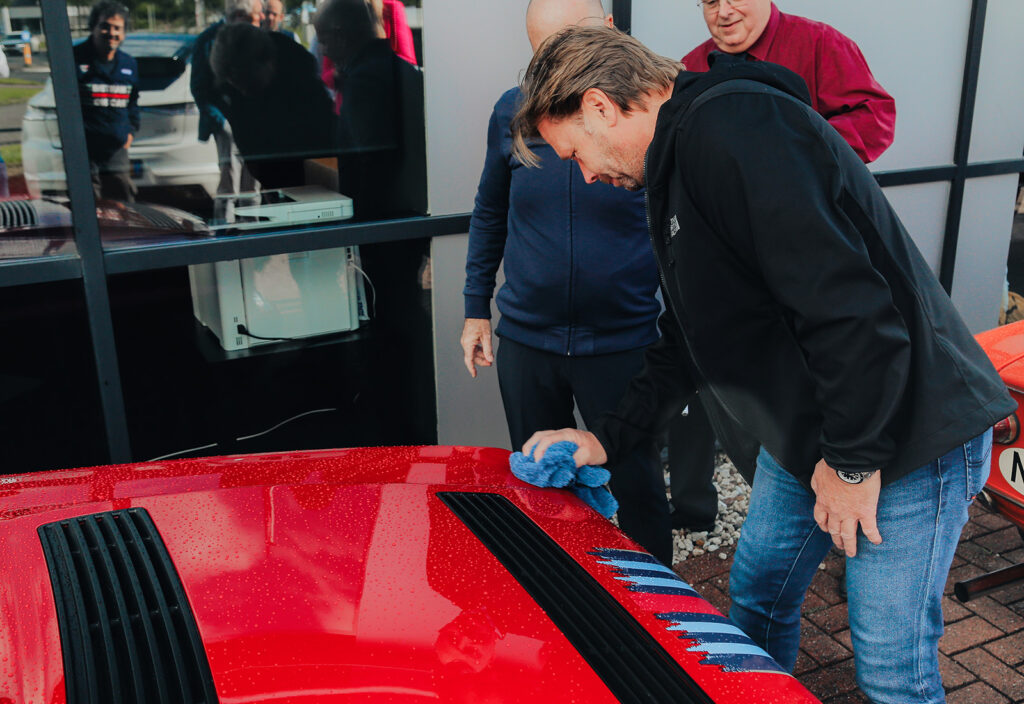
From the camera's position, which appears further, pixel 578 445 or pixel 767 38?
pixel 767 38

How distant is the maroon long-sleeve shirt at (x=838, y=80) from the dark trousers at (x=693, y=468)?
1159 millimetres

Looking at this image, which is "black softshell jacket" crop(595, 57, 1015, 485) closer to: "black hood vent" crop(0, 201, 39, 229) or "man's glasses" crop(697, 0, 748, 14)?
"man's glasses" crop(697, 0, 748, 14)

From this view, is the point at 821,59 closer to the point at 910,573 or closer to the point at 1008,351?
the point at 1008,351

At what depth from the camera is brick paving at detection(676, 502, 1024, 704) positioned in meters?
2.71

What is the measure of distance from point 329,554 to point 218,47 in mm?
2532

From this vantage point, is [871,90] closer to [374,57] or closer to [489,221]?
[489,221]

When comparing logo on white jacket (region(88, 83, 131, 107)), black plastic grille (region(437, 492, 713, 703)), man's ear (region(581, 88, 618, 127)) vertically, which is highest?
man's ear (region(581, 88, 618, 127))

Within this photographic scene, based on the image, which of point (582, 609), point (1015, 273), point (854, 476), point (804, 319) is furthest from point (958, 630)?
point (1015, 273)

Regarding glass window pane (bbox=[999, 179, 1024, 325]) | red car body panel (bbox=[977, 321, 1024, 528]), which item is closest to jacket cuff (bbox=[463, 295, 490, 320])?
red car body panel (bbox=[977, 321, 1024, 528])

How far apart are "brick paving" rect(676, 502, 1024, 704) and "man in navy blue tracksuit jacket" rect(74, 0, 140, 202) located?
8.13 ft

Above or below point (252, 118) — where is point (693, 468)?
below

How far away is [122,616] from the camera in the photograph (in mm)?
1259

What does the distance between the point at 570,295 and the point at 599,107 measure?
1.04 meters

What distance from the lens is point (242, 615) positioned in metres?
1.24
